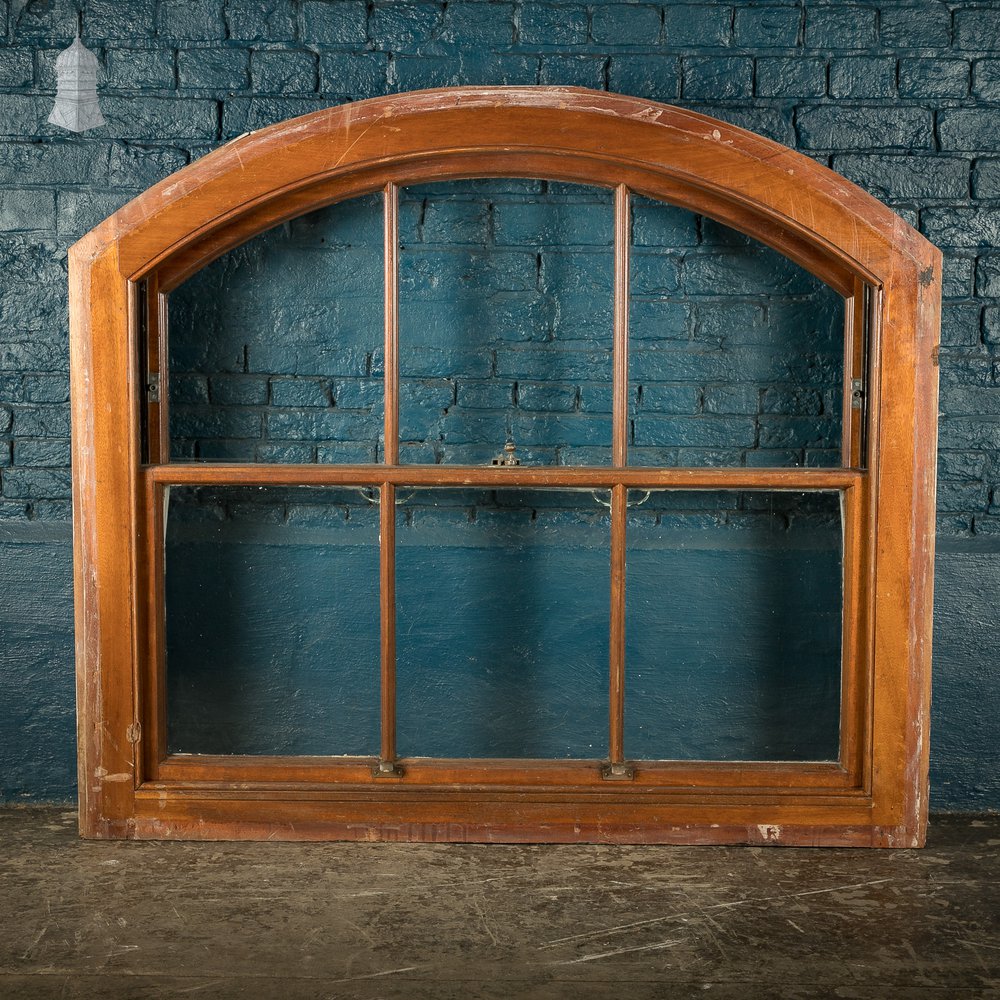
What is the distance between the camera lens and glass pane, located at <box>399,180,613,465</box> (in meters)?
2.40

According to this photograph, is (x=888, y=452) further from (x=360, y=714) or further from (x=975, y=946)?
(x=360, y=714)

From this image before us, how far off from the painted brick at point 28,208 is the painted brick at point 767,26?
1.58m

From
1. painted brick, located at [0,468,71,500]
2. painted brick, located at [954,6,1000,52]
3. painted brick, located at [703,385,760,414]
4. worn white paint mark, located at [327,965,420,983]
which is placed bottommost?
worn white paint mark, located at [327,965,420,983]

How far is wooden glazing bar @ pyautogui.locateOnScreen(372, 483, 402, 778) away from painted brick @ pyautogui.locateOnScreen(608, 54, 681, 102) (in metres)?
1.04

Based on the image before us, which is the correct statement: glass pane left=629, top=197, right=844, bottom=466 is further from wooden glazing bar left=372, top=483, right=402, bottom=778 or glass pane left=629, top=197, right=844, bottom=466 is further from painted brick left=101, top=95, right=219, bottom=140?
painted brick left=101, top=95, right=219, bottom=140

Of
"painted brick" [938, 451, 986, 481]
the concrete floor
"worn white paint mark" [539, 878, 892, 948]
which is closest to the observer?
the concrete floor

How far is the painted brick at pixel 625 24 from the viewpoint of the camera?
239 centimetres

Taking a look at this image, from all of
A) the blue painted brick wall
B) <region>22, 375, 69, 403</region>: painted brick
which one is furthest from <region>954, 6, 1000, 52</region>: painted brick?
<region>22, 375, 69, 403</region>: painted brick

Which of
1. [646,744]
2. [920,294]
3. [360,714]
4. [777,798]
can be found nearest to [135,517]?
[360,714]

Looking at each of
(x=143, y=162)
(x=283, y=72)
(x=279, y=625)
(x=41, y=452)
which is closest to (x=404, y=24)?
(x=283, y=72)

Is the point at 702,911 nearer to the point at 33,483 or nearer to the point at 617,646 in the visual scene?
the point at 617,646

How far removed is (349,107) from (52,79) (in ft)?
2.56

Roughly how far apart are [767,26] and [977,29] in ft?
1.54

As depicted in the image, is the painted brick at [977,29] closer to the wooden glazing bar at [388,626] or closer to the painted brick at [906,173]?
the painted brick at [906,173]
